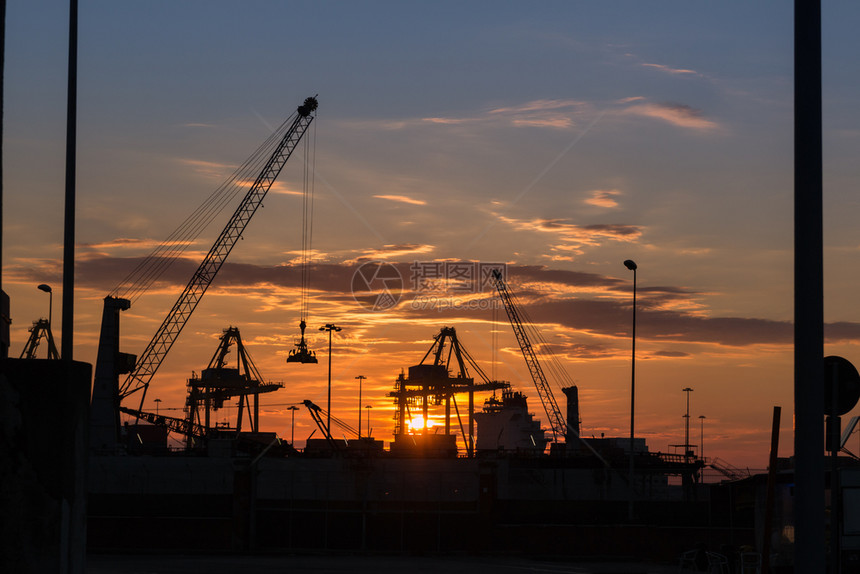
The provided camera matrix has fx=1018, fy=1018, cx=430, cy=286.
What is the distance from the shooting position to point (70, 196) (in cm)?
2105

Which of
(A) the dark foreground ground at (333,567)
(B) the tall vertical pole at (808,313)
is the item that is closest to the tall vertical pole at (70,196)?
(B) the tall vertical pole at (808,313)

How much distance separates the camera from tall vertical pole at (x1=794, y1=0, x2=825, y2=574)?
9750 mm

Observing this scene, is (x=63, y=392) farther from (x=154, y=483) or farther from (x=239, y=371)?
(x=239, y=371)

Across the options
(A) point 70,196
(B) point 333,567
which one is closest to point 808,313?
(A) point 70,196

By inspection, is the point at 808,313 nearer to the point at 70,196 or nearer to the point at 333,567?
the point at 70,196

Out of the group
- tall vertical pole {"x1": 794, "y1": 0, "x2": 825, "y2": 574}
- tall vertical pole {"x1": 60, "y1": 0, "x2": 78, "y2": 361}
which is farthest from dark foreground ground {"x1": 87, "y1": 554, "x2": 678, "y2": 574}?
tall vertical pole {"x1": 794, "y1": 0, "x2": 825, "y2": 574}

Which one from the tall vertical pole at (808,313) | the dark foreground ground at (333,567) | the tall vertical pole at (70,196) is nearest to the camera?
the tall vertical pole at (808,313)

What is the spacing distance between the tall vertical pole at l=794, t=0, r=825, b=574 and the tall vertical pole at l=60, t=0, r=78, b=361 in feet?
46.8

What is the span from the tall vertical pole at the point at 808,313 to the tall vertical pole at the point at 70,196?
46.8ft

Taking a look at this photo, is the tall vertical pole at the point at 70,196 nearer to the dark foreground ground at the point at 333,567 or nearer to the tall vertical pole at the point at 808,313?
the tall vertical pole at the point at 808,313

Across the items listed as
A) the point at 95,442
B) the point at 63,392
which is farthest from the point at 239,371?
the point at 63,392

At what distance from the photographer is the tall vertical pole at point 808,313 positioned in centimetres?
975

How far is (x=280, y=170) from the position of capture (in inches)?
4998

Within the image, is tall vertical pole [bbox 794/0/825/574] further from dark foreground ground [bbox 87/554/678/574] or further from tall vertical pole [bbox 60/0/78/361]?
dark foreground ground [bbox 87/554/678/574]
